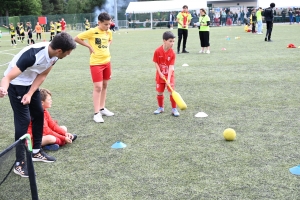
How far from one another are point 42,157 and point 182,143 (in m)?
1.84

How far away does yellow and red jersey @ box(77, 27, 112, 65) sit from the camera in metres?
6.54

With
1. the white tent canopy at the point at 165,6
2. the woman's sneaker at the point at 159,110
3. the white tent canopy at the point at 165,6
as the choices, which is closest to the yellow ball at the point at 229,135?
the woman's sneaker at the point at 159,110

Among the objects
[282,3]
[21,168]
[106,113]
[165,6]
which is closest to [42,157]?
[21,168]

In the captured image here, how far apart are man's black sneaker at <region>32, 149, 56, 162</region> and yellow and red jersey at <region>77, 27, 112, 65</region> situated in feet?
7.27

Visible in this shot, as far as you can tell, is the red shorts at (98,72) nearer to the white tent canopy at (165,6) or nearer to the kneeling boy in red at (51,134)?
the kneeling boy in red at (51,134)

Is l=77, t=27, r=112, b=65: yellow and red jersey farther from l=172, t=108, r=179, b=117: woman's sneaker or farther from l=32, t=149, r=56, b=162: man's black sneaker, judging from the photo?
l=32, t=149, r=56, b=162: man's black sneaker

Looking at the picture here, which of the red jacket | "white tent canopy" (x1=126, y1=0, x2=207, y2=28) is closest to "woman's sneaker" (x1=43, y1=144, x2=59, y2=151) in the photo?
the red jacket

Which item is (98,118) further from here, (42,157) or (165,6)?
(165,6)

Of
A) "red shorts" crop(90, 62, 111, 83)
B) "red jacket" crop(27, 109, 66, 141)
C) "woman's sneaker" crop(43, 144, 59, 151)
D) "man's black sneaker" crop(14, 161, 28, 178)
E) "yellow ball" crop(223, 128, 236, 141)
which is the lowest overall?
"woman's sneaker" crop(43, 144, 59, 151)

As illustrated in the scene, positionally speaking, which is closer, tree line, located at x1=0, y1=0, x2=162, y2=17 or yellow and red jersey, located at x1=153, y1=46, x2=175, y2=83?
yellow and red jersey, located at x1=153, y1=46, x2=175, y2=83

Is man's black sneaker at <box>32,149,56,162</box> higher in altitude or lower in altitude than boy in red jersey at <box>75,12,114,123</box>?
lower

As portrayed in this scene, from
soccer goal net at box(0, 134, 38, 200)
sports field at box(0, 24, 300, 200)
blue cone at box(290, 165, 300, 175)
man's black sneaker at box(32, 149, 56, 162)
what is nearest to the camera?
soccer goal net at box(0, 134, 38, 200)

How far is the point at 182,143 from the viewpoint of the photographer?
5.24 meters

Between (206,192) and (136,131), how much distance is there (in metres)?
2.34
